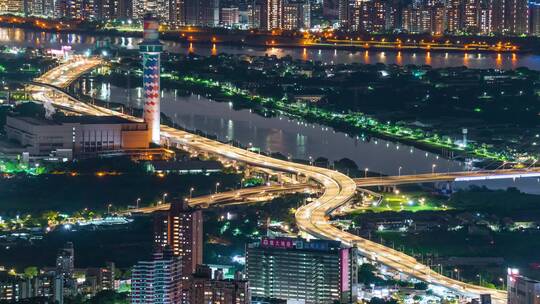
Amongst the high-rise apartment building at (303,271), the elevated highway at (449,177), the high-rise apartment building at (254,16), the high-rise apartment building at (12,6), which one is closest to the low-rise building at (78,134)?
the elevated highway at (449,177)

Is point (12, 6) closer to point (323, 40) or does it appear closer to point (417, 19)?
point (323, 40)

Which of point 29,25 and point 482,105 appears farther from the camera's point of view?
point 29,25

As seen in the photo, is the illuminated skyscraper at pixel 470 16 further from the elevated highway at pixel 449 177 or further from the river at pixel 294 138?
the elevated highway at pixel 449 177

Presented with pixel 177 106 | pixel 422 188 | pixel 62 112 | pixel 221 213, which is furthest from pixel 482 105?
pixel 221 213

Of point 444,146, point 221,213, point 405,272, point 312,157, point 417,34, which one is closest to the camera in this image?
point 405,272

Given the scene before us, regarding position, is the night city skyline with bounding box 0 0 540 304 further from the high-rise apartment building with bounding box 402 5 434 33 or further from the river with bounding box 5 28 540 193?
the high-rise apartment building with bounding box 402 5 434 33

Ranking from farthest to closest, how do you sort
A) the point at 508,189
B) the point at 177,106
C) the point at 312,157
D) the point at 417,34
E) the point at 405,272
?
1. the point at 417,34
2. the point at 177,106
3. the point at 312,157
4. the point at 508,189
5. the point at 405,272

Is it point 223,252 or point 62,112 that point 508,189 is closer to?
point 223,252
